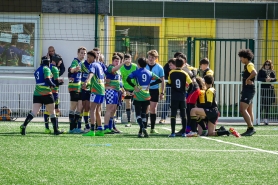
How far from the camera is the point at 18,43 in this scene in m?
22.3

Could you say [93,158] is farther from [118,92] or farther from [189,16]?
[189,16]

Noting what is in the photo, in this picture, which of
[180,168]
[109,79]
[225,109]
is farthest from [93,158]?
[225,109]

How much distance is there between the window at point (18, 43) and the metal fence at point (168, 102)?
8.74 feet

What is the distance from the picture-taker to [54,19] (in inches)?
875

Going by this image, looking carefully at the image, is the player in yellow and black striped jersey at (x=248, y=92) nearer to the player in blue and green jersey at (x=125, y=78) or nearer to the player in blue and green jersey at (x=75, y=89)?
the player in blue and green jersey at (x=125, y=78)

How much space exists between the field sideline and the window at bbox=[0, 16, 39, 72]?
25.8 feet

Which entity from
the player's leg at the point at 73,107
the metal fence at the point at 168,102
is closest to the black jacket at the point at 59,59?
the metal fence at the point at 168,102

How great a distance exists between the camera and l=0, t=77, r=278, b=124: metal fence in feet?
63.5

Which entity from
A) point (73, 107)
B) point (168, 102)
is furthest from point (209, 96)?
point (168, 102)

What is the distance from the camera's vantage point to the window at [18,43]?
22.2 metres

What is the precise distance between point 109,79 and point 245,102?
9.90ft

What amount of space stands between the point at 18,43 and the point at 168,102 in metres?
5.56

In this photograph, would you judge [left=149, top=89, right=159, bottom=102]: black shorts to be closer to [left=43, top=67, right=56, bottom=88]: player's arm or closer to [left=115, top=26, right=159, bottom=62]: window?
[left=43, top=67, right=56, bottom=88]: player's arm

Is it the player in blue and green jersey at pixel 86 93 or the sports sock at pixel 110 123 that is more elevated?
the player in blue and green jersey at pixel 86 93
